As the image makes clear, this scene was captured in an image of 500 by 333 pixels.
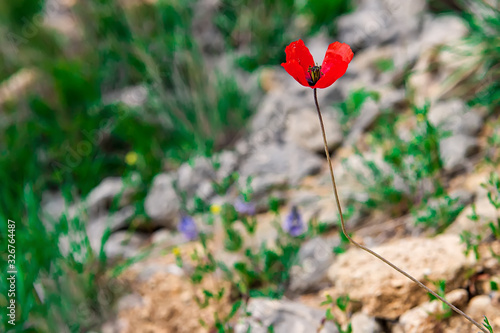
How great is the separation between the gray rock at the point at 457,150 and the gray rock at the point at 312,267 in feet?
2.00

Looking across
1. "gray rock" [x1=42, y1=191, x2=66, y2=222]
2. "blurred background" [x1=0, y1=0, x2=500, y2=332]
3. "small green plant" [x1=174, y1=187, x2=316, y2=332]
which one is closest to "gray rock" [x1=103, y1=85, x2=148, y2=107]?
"blurred background" [x1=0, y1=0, x2=500, y2=332]

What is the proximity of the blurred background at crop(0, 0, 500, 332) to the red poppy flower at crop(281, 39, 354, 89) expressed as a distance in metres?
0.73

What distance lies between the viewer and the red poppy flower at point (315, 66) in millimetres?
851

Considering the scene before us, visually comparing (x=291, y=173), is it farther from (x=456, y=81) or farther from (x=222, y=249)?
(x=456, y=81)

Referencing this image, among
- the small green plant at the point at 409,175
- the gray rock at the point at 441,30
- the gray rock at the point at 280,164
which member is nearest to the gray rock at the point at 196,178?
the gray rock at the point at 280,164

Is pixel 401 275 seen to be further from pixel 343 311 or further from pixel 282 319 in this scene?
pixel 282 319

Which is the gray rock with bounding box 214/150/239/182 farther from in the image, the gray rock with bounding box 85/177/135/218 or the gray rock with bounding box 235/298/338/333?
the gray rock with bounding box 235/298/338/333

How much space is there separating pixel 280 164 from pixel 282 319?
107 cm

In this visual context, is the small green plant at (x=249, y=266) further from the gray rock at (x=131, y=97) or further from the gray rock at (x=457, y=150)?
the gray rock at (x=131, y=97)

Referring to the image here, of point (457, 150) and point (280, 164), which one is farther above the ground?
point (280, 164)

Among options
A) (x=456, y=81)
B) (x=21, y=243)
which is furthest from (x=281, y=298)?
(x=456, y=81)

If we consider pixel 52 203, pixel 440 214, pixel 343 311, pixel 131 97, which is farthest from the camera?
pixel 131 97

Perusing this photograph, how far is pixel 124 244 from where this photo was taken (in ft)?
6.62

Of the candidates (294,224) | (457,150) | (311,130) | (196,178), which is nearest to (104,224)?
(196,178)
